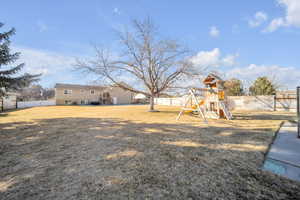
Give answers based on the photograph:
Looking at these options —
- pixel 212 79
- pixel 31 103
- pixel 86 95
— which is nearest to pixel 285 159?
pixel 212 79

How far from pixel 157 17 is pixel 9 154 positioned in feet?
41.4

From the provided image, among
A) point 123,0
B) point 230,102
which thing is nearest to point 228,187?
point 123,0

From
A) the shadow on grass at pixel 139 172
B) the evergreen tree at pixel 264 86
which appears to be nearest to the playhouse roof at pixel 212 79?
the shadow on grass at pixel 139 172

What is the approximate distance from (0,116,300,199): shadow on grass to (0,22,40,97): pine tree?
18.4ft

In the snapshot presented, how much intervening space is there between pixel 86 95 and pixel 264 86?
3320 cm

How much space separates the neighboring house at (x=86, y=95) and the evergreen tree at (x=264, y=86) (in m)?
23.0

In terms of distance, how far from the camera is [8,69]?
23.9ft

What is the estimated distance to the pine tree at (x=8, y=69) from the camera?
6852 mm

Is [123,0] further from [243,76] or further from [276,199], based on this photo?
[243,76]

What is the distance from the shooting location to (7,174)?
2.27 meters

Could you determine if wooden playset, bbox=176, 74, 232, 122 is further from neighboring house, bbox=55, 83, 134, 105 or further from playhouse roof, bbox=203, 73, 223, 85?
neighboring house, bbox=55, 83, 134, 105

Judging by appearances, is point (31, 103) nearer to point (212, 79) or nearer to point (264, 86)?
point (212, 79)

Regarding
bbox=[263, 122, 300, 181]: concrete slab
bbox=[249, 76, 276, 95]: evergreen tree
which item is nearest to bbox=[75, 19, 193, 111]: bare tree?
bbox=[263, 122, 300, 181]: concrete slab

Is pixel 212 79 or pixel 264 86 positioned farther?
pixel 264 86
